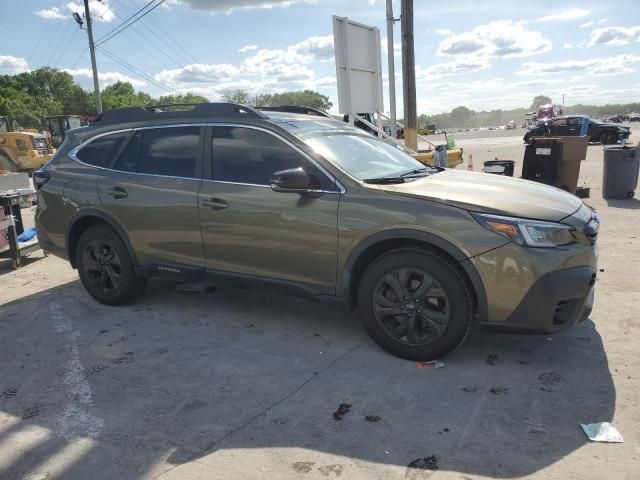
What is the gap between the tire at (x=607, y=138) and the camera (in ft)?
90.8

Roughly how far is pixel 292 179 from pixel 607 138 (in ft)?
94.6

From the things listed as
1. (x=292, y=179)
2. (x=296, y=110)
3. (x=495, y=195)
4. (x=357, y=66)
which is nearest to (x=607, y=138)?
(x=357, y=66)

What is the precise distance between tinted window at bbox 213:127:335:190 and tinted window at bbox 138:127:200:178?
0.24m

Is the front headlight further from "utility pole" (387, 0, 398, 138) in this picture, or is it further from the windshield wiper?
"utility pole" (387, 0, 398, 138)

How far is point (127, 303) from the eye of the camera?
515 centimetres

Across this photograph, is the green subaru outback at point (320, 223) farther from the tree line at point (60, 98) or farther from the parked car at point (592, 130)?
the tree line at point (60, 98)

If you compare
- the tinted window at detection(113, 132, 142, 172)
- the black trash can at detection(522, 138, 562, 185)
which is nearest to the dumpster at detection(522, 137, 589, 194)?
the black trash can at detection(522, 138, 562, 185)

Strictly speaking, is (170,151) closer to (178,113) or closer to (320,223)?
(178,113)

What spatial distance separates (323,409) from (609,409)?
1.63 metres

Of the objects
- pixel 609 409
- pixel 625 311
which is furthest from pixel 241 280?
pixel 625 311

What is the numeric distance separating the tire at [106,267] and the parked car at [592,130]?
25.8 meters

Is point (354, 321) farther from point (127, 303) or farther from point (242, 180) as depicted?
point (127, 303)

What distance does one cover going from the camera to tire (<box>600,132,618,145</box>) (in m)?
27.7

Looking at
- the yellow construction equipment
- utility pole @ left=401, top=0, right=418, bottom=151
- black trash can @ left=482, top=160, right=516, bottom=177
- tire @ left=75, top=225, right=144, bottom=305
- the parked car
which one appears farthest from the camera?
the parked car
